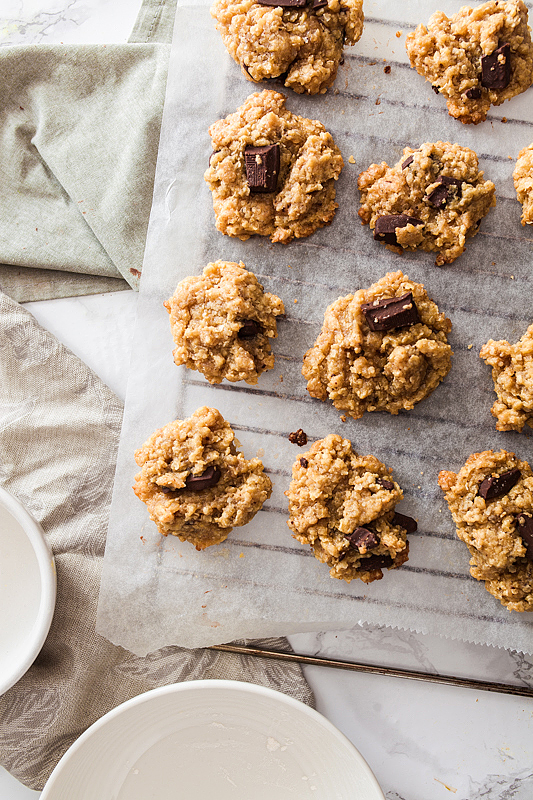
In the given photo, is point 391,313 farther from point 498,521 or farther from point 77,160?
point 77,160

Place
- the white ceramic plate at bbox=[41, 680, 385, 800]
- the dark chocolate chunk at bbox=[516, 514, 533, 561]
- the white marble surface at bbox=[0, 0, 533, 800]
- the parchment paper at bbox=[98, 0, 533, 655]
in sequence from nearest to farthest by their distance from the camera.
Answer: the white ceramic plate at bbox=[41, 680, 385, 800] → the dark chocolate chunk at bbox=[516, 514, 533, 561] → the parchment paper at bbox=[98, 0, 533, 655] → the white marble surface at bbox=[0, 0, 533, 800]

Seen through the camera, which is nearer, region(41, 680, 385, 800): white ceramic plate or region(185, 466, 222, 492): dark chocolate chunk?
region(41, 680, 385, 800): white ceramic plate

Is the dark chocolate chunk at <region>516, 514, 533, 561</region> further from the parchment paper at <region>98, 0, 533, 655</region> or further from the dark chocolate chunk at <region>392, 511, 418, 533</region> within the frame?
the dark chocolate chunk at <region>392, 511, 418, 533</region>

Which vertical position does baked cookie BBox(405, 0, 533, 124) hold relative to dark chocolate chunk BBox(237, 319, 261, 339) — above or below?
above

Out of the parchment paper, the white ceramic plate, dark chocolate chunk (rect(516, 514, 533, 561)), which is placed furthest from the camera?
the parchment paper

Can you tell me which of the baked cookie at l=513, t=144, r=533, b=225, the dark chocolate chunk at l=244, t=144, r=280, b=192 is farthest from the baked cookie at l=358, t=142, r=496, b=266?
the dark chocolate chunk at l=244, t=144, r=280, b=192

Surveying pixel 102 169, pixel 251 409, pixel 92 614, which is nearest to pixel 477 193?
pixel 251 409
